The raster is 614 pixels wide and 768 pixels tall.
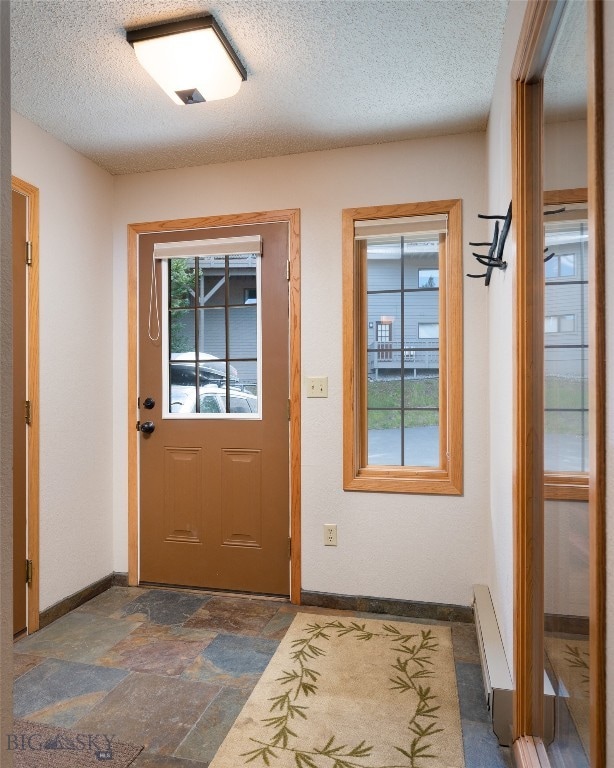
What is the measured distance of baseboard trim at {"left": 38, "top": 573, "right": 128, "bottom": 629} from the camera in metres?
2.62

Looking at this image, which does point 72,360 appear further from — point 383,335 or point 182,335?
point 383,335

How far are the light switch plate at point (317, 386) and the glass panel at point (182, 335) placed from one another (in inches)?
28.8

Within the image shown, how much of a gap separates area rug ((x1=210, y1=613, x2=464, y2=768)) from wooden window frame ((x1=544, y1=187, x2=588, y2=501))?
0.96m

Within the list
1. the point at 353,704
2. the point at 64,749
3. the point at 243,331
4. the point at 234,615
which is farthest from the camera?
the point at 243,331

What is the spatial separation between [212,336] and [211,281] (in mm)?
319

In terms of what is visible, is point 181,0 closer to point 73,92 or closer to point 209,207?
point 73,92

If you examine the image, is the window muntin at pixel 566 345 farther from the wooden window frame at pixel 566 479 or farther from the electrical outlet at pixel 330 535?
the electrical outlet at pixel 330 535

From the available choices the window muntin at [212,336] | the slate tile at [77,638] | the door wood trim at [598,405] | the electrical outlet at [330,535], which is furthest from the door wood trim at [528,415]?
the slate tile at [77,638]

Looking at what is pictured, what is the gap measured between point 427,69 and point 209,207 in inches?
55.2

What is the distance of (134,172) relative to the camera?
316cm

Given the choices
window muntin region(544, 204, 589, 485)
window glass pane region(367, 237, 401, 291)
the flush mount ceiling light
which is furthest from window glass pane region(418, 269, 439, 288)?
window muntin region(544, 204, 589, 485)

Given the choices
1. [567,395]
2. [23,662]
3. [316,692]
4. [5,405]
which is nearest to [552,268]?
[567,395]

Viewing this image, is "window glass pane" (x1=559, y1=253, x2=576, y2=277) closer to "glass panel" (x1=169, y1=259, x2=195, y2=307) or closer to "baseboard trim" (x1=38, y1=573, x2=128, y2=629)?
"glass panel" (x1=169, y1=259, x2=195, y2=307)

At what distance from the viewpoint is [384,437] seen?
2.89 meters
